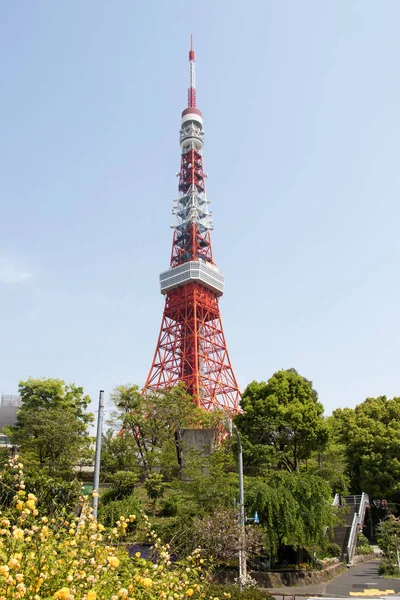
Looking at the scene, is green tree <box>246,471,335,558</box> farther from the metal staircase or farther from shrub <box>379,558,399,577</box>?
the metal staircase

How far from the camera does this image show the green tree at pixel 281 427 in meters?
26.4

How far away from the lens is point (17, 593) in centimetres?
367

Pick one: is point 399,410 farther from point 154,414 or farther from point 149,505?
point 149,505

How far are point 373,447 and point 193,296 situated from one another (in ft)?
85.0

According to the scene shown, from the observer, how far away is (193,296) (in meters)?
54.7

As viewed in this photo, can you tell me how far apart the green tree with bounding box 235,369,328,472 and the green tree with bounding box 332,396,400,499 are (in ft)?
26.0

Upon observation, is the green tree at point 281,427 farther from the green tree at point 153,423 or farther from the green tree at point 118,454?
the green tree at point 118,454

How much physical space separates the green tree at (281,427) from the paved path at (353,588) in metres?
6.93

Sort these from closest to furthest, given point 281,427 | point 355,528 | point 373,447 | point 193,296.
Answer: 1. point 355,528
2. point 281,427
3. point 373,447
4. point 193,296

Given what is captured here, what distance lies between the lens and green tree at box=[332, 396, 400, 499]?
33.8m

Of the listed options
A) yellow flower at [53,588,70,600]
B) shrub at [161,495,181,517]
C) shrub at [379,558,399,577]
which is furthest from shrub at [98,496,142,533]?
yellow flower at [53,588,70,600]

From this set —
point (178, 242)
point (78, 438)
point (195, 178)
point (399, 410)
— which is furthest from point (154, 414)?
point (195, 178)

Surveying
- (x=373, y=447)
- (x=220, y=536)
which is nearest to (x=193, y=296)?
(x=373, y=447)

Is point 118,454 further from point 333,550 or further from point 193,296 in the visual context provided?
point 193,296
